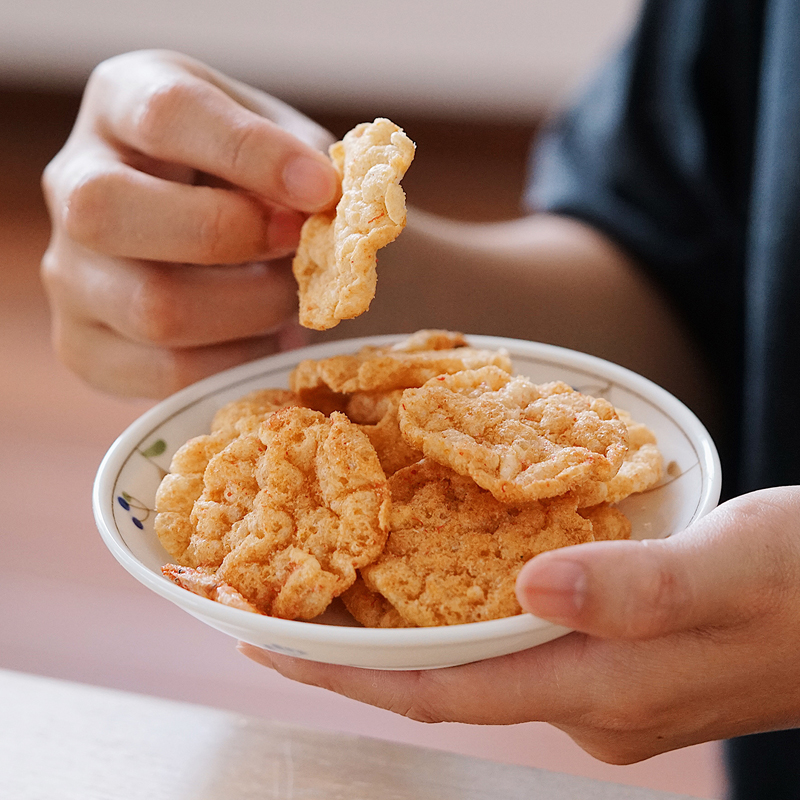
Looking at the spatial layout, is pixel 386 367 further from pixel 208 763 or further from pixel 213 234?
pixel 208 763

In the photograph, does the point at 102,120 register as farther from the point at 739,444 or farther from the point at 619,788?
the point at 739,444

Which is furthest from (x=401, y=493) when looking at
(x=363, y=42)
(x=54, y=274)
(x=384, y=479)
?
(x=363, y=42)

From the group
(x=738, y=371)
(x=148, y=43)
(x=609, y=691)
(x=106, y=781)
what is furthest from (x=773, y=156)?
(x=148, y=43)

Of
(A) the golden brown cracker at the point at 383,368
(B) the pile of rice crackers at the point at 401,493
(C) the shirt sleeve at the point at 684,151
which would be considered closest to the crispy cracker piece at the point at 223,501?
(B) the pile of rice crackers at the point at 401,493

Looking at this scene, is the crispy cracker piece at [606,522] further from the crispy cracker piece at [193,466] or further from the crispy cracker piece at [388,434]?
the crispy cracker piece at [193,466]

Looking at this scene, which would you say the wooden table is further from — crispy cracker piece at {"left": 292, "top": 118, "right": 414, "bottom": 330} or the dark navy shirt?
the dark navy shirt

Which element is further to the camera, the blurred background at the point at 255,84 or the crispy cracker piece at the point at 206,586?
the blurred background at the point at 255,84
